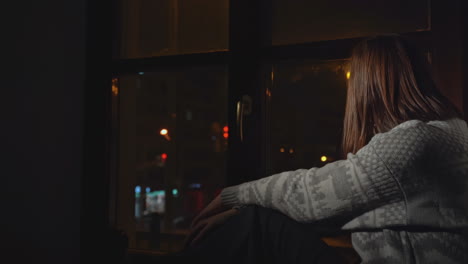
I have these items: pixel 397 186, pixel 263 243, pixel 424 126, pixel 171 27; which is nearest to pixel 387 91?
pixel 424 126

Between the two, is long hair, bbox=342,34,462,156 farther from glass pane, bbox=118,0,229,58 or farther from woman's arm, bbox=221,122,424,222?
glass pane, bbox=118,0,229,58

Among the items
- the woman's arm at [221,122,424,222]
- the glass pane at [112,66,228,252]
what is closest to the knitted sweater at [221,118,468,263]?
the woman's arm at [221,122,424,222]

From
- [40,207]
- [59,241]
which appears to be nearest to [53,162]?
[40,207]

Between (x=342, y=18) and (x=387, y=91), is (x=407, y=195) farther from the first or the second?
(x=342, y=18)

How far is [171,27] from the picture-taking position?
81.1 inches

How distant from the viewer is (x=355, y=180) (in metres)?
0.86

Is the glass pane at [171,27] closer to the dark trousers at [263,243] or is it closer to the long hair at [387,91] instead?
the long hair at [387,91]

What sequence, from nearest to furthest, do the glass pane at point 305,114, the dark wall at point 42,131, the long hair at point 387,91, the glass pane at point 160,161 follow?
the long hair at point 387,91
the glass pane at point 305,114
the dark wall at point 42,131
the glass pane at point 160,161

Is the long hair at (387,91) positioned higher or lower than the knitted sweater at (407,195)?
higher

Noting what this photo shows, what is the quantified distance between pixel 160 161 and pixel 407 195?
13.5 ft

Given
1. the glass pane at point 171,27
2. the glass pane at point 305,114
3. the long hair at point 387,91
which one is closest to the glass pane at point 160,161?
the glass pane at point 171,27

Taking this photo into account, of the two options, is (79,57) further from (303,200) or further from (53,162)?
(303,200)

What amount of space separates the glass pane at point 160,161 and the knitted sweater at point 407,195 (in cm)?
84

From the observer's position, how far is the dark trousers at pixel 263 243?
2.91 feet
